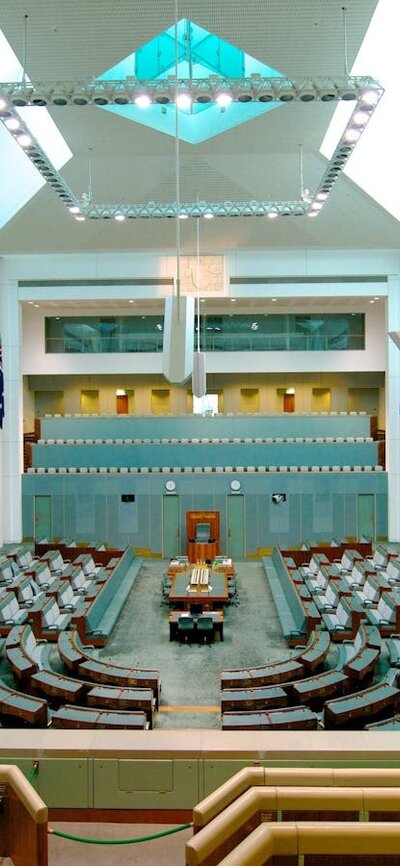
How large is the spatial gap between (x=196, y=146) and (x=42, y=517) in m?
12.3

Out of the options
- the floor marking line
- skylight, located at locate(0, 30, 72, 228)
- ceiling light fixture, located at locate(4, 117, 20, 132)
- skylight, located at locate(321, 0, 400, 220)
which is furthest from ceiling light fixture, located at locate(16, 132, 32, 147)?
the floor marking line

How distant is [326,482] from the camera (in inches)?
808

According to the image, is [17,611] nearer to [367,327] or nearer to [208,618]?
[208,618]

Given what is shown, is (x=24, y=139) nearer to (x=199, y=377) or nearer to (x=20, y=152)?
(x=20, y=152)

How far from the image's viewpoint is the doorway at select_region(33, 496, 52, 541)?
20875mm

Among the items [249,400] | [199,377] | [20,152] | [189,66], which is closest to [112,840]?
[199,377]

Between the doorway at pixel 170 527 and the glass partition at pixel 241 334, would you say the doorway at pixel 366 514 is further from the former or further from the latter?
the glass partition at pixel 241 334

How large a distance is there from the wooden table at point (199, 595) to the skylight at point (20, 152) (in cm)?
958

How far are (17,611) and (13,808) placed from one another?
31.2 ft

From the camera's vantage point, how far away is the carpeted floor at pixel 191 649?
966cm

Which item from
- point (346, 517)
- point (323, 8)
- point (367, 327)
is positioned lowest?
point (346, 517)

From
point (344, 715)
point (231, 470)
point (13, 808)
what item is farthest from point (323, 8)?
point (231, 470)

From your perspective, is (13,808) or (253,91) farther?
(253,91)

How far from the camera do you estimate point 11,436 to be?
67.5 ft
